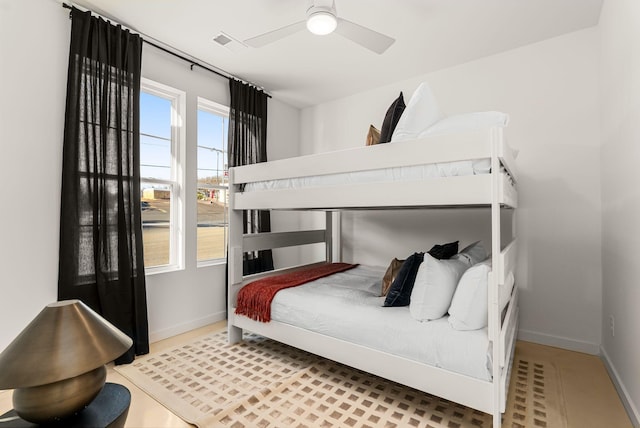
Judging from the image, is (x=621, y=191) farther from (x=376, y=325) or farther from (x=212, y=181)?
(x=212, y=181)

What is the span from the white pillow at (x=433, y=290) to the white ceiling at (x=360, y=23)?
68.1 inches

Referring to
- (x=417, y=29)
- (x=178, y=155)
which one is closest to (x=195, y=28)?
(x=178, y=155)

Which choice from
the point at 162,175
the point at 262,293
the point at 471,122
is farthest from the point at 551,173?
the point at 162,175

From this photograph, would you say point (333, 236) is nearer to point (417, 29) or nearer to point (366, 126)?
point (366, 126)

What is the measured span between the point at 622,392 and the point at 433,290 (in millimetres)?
1232

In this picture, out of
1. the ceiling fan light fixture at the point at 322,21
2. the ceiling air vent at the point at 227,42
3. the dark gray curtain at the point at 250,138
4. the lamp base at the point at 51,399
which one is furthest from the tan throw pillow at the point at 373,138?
the lamp base at the point at 51,399

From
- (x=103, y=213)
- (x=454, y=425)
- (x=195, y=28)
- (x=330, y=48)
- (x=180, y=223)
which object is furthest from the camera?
(x=180, y=223)

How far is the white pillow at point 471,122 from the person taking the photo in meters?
1.65

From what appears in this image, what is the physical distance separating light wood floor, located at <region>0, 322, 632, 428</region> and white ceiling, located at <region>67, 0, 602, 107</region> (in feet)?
8.05

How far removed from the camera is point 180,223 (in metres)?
2.95

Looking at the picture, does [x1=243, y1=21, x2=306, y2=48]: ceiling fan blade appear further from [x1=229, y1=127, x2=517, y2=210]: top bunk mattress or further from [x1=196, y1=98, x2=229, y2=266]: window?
[x1=196, y1=98, x2=229, y2=266]: window

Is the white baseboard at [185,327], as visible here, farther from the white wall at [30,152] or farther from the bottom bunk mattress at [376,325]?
the bottom bunk mattress at [376,325]

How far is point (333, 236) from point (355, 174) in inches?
77.0

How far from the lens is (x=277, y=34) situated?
200 centimetres
